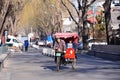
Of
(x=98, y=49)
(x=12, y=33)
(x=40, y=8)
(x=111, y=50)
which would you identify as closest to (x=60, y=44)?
A: (x=111, y=50)

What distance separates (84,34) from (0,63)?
3141cm

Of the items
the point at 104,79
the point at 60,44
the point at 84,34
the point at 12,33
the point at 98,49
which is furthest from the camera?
the point at 12,33

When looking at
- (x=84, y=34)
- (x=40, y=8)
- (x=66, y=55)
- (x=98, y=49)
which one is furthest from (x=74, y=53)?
(x=40, y=8)

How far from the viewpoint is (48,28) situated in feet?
398

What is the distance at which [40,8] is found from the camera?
10175 cm

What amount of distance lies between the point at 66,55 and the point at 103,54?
17.3 m

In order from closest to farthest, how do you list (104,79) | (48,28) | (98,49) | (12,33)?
(104,79)
(98,49)
(12,33)
(48,28)

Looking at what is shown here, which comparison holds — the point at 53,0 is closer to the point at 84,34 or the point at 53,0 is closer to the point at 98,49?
the point at 84,34

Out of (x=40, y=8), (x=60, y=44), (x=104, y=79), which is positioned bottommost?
(x=104, y=79)

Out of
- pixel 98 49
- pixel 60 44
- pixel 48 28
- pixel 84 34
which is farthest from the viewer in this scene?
pixel 48 28

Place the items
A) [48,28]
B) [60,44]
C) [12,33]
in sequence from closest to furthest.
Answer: [60,44]
[12,33]
[48,28]

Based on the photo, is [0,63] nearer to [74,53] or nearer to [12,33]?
[74,53]

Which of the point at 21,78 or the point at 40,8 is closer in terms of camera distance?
the point at 21,78

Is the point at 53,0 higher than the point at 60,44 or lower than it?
higher
